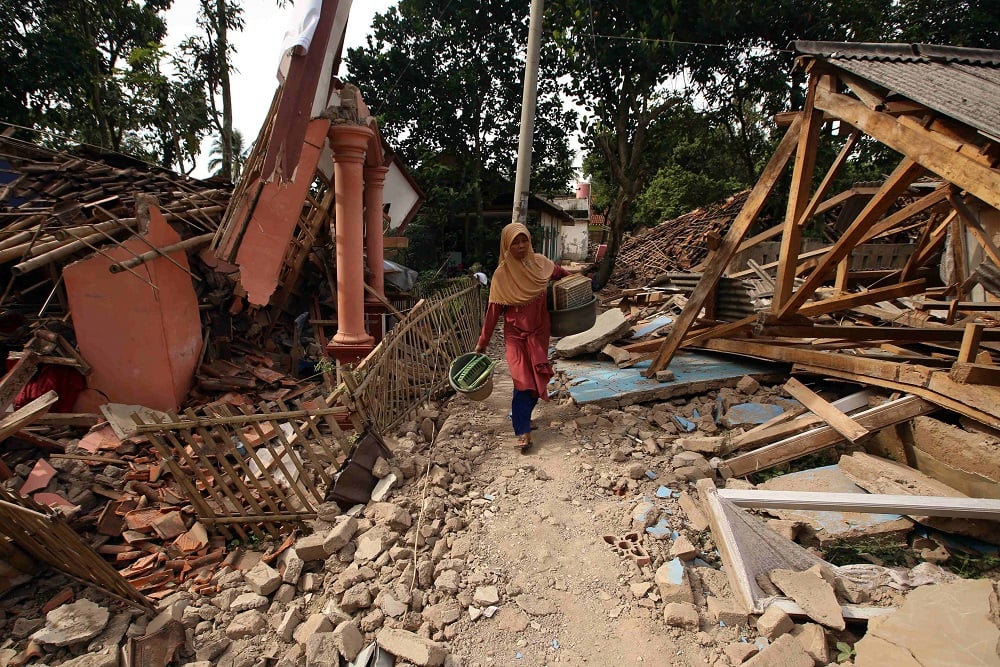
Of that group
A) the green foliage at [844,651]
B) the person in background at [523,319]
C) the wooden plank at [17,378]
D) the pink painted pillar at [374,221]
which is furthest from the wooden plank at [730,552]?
the wooden plank at [17,378]

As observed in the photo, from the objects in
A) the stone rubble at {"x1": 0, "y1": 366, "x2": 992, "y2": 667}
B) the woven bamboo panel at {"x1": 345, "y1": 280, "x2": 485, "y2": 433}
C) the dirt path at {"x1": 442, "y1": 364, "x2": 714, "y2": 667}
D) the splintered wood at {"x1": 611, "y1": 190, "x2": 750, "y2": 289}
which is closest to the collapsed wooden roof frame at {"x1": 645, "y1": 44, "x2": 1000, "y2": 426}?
the stone rubble at {"x1": 0, "y1": 366, "x2": 992, "y2": 667}

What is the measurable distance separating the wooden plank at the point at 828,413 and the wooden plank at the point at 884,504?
881 mm

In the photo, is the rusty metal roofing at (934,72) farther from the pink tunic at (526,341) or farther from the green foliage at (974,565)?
the pink tunic at (526,341)

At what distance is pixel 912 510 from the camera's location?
2.76 meters

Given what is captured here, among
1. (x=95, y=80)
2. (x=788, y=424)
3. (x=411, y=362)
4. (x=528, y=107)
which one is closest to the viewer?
A: (x=788, y=424)

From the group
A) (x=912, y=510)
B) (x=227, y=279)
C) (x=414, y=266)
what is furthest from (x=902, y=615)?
(x=414, y=266)

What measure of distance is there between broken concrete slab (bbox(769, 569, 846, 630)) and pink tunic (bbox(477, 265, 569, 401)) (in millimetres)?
2178

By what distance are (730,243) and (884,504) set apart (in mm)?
2832

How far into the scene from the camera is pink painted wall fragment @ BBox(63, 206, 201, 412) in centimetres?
506

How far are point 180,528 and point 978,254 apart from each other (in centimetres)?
760

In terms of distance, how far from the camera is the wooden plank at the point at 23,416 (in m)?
3.83

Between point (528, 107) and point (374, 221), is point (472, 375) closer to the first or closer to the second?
point (374, 221)

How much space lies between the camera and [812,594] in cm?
234

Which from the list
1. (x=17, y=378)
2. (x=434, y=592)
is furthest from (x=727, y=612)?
(x=17, y=378)
